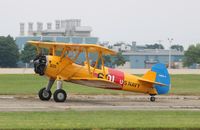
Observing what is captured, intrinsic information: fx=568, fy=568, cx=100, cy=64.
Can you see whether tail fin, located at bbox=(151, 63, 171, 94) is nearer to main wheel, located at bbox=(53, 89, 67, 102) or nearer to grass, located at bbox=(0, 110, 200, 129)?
main wheel, located at bbox=(53, 89, 67, 102)

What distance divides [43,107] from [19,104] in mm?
1720

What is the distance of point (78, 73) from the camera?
85.7ft

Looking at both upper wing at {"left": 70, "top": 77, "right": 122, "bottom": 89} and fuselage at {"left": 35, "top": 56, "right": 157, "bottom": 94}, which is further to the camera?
fuselage at {"left": 35, "top": 56, "right": 157, "bottom": 94}

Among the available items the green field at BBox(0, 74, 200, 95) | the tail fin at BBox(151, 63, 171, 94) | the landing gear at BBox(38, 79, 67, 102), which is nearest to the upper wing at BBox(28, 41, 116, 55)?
the landing gear at BBox(38, 79, 67, 102)

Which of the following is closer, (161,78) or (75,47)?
(75,47)

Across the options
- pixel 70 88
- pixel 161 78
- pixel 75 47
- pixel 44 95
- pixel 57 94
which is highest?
pixel 75 47

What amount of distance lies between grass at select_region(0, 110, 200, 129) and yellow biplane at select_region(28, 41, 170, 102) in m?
5.79

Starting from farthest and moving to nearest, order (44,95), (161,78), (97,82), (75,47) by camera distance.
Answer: (161,78), (44,95), (75,47), (97,82)

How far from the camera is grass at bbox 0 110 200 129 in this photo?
50.6 ft

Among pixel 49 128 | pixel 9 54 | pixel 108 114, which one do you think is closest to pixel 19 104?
pixel 108 114

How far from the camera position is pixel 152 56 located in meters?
154

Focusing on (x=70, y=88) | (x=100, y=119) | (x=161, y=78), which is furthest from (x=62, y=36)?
(x=100, y=119)

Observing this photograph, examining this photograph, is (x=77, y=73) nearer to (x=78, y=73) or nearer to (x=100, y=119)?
(x=78, y=73)

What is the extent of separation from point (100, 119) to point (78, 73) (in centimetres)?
894
